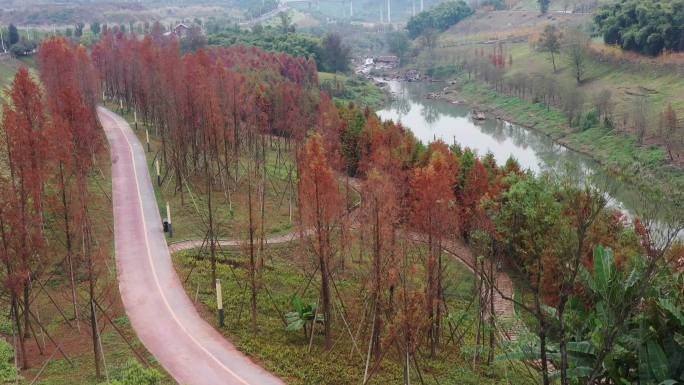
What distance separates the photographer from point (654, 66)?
66.7 metres

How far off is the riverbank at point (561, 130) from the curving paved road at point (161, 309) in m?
19.2

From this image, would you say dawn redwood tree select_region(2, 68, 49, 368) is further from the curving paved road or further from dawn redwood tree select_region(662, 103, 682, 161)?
dawn redwood tree select_region(662, 103, 682, 161)

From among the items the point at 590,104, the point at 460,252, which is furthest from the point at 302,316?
the point at 590,104

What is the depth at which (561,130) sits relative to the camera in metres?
64.1

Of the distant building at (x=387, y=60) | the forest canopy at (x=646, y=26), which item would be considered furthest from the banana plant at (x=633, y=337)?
the distant building at (x=387, y=60)

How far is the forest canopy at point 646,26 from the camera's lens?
67062 millimetres

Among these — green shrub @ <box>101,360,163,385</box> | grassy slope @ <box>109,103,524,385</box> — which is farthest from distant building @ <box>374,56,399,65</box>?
green shrub @ <box>101,360,163,385</box>

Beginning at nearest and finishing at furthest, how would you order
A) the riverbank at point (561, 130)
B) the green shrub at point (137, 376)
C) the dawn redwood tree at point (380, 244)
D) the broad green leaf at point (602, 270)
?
the broad green leaf at point (602, 270), the green shrub at point (137, 376), the dawn redwood tree at point (380, 244), the riverbank at point (561, 130)

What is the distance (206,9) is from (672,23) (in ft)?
420

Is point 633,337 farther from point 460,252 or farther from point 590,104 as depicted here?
point 590,104

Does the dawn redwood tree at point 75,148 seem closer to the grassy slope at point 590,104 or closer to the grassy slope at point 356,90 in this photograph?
the grassy slope at point 590,104

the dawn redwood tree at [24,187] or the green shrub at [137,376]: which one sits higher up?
the dawn redwood tree at [24,187]

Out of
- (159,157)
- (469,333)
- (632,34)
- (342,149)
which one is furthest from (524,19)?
(469,333)

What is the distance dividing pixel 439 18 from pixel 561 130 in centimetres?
7554
